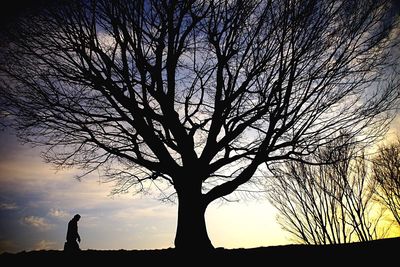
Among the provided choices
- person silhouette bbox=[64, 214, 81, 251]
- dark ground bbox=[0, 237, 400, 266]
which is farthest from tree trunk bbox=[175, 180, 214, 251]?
person silhouette bbox=[64, 214, 81, 251]

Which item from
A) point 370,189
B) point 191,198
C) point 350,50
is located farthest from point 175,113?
point 370,189

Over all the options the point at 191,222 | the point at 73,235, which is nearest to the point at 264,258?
the point at 191,222

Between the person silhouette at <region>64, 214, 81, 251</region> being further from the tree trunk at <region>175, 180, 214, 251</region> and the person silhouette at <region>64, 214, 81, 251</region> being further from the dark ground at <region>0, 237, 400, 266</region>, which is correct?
the tree trunk at <region>175, 180, 214, 251</region>

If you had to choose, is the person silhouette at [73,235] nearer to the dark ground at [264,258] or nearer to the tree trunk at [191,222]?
the dark ground at [264,258]

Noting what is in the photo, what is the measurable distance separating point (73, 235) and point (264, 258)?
685cm

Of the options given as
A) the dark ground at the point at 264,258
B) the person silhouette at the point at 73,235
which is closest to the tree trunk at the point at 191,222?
the dark ground at the point at 264,258

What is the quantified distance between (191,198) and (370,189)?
55.2 ft

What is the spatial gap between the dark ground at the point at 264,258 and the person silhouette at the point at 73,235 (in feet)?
7.77

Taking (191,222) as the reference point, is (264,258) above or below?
below

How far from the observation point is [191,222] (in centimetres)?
823

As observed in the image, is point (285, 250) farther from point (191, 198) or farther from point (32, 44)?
point (32, 44)

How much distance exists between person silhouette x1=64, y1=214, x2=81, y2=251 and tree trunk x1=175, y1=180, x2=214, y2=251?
369cm

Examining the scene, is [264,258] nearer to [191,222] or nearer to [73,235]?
[191,222]

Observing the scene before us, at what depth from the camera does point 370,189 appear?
1989cm
